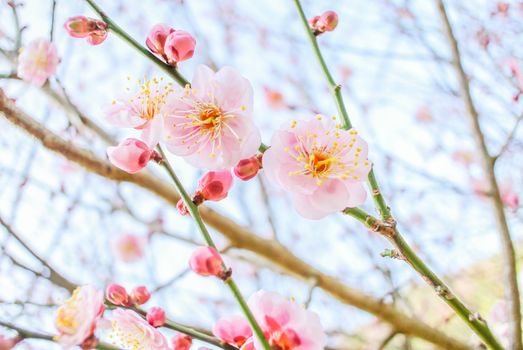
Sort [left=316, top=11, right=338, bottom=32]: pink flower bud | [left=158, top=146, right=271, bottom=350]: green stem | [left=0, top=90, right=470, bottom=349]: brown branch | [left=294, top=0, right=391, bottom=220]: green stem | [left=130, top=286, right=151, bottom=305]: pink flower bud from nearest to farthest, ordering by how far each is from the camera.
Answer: [left=158, top=146, right=271, bottom=350]: green stem
[left=294, top=0, right=391, bottom=220]: green stem
[left=130, top=286, right=151, bottom=305]: pink flower bud
[left=316, top=11, right=338, bottom=32]: pink flower bud
[left=0, top=90, right=470, bottom=349]: brown branch

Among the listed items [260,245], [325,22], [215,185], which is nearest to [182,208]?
[215,185]

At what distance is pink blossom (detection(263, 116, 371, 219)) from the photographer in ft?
2.81

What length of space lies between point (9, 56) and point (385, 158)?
5.65ft

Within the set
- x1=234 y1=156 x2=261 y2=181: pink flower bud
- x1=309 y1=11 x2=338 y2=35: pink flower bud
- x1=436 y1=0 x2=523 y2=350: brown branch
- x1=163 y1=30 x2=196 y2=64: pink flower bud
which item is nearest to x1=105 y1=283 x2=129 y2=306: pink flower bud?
x1=234 y1=156 x2=261 y2=181: pink flower bud

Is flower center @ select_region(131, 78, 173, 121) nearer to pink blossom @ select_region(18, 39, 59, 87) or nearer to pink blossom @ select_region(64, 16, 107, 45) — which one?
pink blossom @ select_region(64, 16, 107, 45)

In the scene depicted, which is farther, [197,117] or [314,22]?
[314,22]

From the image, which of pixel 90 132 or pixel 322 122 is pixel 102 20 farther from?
pixel 90 132

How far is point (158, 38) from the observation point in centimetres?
82

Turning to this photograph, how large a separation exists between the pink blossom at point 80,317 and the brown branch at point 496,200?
86cm

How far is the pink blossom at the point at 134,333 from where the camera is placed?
831 millimetres

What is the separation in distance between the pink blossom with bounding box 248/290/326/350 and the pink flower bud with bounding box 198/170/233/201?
0.57ft

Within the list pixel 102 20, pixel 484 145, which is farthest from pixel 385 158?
pixel 102 20

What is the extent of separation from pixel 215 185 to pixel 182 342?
0.26 m

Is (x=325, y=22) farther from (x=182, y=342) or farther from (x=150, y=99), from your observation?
(x=182, y=342)
